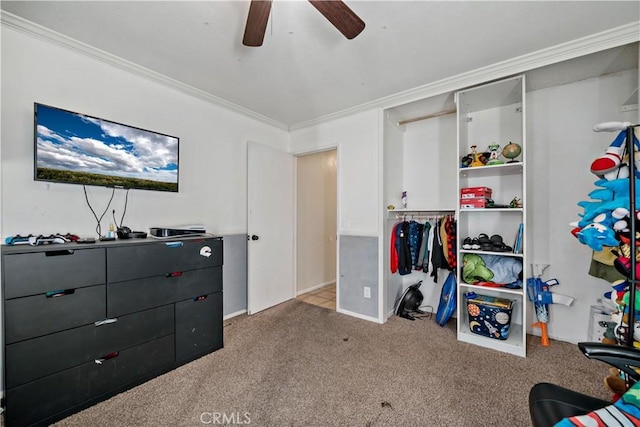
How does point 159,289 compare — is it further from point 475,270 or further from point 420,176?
point 420,176

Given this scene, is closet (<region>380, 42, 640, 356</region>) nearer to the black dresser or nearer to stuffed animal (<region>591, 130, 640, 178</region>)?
stuffed animal (<region>591, 130, 640, 178</region>)

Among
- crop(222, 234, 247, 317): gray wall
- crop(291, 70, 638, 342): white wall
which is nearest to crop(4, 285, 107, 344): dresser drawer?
crop(222, 234, 247, 317): gray wall

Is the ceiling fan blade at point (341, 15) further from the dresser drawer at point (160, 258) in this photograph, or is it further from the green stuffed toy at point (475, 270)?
the green stuffed toy at point (475, 270)

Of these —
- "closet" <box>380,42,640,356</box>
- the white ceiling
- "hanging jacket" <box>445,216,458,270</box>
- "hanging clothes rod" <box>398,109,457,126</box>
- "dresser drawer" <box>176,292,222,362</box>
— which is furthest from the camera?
"hanging clothes rod" <box>398,109,457,126</box>

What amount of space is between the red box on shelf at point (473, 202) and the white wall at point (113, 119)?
239cm

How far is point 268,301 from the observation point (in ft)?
10.9

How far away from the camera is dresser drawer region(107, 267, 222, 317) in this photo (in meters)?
1.76

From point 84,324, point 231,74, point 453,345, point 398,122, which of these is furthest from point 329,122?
point 84,324

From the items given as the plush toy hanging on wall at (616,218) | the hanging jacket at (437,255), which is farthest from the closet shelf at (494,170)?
the plush toy hanging on wall at (616,218)

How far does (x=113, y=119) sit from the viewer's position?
2.16m

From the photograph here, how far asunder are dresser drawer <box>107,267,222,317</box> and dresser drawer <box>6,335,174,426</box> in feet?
0.95

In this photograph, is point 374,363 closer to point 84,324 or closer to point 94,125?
point 84,324

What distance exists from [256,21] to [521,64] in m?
2.15

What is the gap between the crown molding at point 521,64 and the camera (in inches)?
72.6
